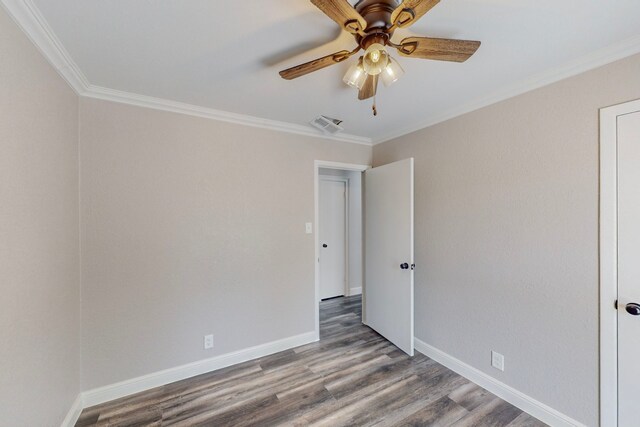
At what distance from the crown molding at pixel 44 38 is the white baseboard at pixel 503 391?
139 inches

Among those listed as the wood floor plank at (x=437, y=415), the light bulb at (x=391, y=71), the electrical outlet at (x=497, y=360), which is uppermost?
the light bulb at (x=391, y=71)

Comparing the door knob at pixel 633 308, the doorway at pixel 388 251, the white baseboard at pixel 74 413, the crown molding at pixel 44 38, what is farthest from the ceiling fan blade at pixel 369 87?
the white baseboard at pixel 74 413

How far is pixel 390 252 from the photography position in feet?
9.03

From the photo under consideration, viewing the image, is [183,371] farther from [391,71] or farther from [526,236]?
[526,236]

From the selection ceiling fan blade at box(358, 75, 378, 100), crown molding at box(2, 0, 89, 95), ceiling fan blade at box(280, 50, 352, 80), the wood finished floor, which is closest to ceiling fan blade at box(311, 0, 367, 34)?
ceiling fan blade at box(280, 50, 352, 80)

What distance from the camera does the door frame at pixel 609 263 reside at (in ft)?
4.83

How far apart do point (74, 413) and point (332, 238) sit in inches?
132

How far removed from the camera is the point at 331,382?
2.17m

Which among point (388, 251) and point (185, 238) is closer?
point (185, 238)

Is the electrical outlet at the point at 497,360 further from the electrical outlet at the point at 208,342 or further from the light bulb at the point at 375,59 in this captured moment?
the electrical outlet at the point at 208,342

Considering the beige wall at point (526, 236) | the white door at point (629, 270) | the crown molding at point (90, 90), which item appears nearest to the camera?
the crown molding at point (90, 90)

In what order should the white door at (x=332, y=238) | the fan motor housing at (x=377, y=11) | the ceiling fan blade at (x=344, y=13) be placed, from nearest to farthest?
the ceiling fan blade at (x=344, y=13), the fan motor housing at (x=377, y=11), the white door at (x=332, y=238)

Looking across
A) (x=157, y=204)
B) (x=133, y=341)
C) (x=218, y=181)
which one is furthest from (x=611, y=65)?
(x=133, y=341)

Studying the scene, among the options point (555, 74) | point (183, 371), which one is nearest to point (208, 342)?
point (183, 371)
